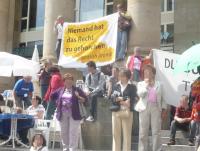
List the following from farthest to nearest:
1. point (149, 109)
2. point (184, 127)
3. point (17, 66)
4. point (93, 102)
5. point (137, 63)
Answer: point (17, 66)
point (137, 63)
point (93, 102)
point (184, 127)
point (149, 109)

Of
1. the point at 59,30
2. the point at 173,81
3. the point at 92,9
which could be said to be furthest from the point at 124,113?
the point at 92,9

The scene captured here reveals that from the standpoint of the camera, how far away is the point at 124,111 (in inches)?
400

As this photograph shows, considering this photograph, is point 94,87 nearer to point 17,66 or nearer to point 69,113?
point 69,113

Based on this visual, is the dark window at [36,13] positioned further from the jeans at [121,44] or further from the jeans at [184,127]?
the jeans at [184,127]

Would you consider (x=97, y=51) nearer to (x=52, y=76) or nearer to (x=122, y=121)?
(x=52, y=76)

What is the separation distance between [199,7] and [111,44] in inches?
342

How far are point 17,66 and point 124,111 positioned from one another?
308 inches

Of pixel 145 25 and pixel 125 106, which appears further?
pixel 145 25

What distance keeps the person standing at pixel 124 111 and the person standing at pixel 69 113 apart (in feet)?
3.65

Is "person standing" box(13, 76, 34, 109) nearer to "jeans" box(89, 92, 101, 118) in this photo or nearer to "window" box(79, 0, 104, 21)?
"jeans" box(89, 92, 101, 118)

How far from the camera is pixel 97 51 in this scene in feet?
53.7

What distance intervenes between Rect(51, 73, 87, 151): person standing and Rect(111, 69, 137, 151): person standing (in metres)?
1.11

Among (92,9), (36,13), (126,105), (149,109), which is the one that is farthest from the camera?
(36,13)

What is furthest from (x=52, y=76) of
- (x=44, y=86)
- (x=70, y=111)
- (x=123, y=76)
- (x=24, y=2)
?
(x=24, y=2)
